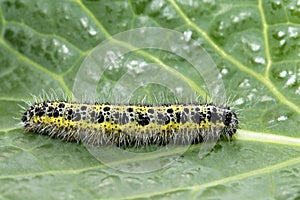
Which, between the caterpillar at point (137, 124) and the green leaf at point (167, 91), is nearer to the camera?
the green leaf at point (167, 91)

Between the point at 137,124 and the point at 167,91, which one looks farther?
the point at 167,91

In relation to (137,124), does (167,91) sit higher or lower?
higher

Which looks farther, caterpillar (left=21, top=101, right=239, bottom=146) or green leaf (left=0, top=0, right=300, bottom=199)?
caterpillar (left=21, top=101, right=239, bottom=146)

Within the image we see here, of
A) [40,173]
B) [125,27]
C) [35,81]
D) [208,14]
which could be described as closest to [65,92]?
[35,81]

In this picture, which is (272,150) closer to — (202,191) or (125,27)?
(202,191)
